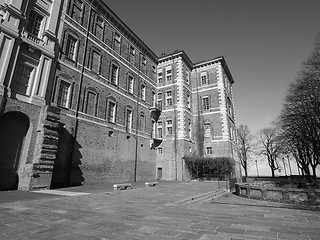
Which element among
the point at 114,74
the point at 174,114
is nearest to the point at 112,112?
the point at 114,74

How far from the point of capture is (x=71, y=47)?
57.1ft

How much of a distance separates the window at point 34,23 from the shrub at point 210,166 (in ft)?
70.8

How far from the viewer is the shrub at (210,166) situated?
26.1 meters

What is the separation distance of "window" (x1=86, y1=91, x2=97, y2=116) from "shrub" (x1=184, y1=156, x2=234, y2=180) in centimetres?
1446

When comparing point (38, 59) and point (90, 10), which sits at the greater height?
point (90, 10)

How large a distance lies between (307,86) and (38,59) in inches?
945

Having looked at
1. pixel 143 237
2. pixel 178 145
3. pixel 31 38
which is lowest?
pixel 143 237

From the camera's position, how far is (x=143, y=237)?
13.4ft

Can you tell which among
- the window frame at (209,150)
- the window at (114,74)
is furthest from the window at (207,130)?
the window at (114,74)

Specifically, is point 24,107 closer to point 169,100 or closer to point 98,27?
point 98,27

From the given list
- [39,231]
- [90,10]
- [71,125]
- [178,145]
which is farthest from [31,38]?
[178,145]

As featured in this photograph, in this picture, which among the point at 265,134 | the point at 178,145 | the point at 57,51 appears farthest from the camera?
the point at 265,134

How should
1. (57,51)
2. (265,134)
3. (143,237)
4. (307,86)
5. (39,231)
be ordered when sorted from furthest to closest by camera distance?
(265,134) → (307,86) → (57,51) → (39,231) → (143,237)

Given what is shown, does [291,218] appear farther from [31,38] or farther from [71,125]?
[31,38]
